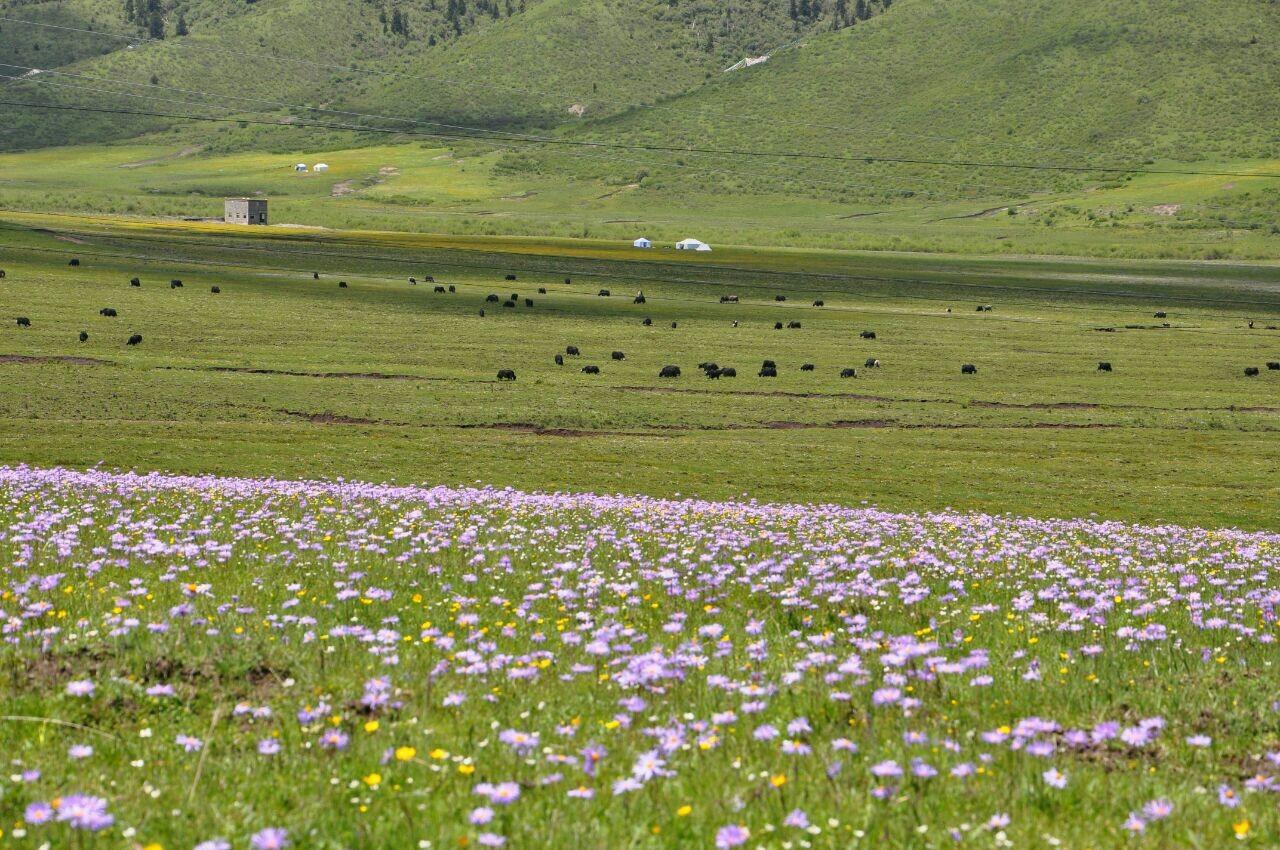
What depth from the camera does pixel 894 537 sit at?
16.9 metres

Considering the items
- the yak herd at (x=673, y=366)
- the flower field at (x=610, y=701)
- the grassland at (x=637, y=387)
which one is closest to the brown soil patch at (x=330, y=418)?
the grassland at (x=637, y=387)

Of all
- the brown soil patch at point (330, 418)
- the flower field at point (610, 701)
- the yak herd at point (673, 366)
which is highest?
the flower field at point (610, 701)

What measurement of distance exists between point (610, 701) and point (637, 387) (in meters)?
48.8

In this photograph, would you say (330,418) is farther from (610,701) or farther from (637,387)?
(610,701)

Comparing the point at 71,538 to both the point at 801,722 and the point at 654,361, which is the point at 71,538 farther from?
the point at 654,361

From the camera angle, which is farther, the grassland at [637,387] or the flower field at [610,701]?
the grassland at [637,387]

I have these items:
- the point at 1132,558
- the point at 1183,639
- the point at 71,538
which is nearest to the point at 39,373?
the point at 71,538

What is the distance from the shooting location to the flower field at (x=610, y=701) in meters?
5.86

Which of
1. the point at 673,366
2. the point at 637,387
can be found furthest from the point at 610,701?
the point at 673,366

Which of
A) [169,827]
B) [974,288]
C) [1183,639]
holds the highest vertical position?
[169,827]

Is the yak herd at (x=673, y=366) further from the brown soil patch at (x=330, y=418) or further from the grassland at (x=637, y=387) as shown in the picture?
the brown soil patch at (x=330, y=418)

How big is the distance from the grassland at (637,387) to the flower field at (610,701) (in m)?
20.0

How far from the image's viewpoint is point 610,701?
25.4 feet

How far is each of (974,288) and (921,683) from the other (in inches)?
4923
